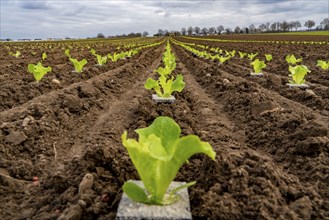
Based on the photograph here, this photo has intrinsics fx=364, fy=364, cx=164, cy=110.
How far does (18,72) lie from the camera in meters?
10.6

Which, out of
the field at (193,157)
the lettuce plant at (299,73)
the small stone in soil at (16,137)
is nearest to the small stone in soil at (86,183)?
the field at (193,157)

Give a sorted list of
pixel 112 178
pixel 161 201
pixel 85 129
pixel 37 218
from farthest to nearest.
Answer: pixel 85 129 < pixel 112 178 < pixel 37 218 < pixel 161 201

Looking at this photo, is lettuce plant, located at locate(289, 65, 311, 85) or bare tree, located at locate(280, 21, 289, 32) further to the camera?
bare tree, located at locate(280, 21, 289, 32)

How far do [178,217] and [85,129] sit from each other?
11.2 feet

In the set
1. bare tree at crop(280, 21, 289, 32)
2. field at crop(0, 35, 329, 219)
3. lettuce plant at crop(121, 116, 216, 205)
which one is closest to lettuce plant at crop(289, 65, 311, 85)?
field at crop(0, 35, 329, 219)

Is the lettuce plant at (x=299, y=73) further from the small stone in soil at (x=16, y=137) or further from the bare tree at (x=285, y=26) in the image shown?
the bare tree at (x=285, y=26)

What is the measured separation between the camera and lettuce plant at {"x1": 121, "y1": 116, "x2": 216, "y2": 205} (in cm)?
218

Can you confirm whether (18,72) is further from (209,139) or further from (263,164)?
(263,164)

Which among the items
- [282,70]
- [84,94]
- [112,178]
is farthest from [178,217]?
[282,70]

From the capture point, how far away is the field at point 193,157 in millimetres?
2619

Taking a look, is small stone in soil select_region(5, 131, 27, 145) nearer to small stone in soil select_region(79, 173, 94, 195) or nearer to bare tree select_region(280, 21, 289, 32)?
small stone in soil select_region(79, 173, 94, 195)

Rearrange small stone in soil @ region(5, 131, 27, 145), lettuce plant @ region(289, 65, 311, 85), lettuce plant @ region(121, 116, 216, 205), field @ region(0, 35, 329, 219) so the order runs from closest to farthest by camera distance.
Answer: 1. lettuce plant @ region(121, 116, 216, 205)
2. field @ region(0, 35, 329, 219)
3. small stone in soil @ region(5, 131, 27, 145)
4. lettuce plant @ region(289, 65, 311, 85)

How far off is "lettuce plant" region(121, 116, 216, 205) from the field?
265 millimetres

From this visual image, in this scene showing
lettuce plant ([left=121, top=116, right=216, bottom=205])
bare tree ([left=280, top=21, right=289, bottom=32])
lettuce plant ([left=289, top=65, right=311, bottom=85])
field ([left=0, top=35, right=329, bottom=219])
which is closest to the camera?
lettuce plant ([left=121, top=116, right=216, bottom=205])
